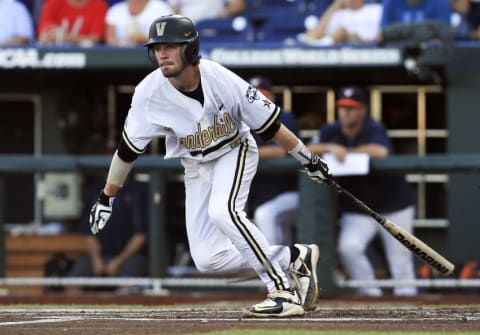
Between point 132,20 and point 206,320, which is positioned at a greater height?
point 132,20

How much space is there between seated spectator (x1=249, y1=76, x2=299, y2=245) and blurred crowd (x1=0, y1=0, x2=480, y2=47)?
4.40 ft

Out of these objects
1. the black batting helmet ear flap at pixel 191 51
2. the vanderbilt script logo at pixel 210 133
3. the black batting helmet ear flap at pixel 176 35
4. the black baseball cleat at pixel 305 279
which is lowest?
the black baseball cleat at pixel 305 279

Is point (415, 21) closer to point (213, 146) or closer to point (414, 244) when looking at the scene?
point (414, 244)

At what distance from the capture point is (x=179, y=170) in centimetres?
982

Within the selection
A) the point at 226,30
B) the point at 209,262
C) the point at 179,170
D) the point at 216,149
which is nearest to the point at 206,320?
the point at 209,262

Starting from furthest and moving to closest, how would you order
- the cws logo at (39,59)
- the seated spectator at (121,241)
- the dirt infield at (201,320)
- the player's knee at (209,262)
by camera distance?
the cws logo at (39,59)
the seated spectator at (121,241)
the player's knee at (209,262)
the dirt infield at (201,320)

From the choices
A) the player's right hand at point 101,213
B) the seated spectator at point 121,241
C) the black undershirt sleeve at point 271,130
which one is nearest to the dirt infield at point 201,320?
the player's right hand at point 101,213

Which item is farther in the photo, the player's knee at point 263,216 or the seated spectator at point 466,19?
the seated spectator at point 466,19

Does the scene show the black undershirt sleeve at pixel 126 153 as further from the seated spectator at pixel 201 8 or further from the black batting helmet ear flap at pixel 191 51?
the seated spectator at pixel 201 8

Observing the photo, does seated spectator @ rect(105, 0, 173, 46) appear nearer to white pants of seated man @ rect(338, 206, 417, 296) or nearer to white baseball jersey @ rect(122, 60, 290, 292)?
→ white pants of seated man @ rect(338, 206, 417, 296)

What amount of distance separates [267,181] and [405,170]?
1.06m

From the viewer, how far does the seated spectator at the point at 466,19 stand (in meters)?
10.7

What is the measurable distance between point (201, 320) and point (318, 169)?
1.05 meters

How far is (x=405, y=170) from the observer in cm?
946
